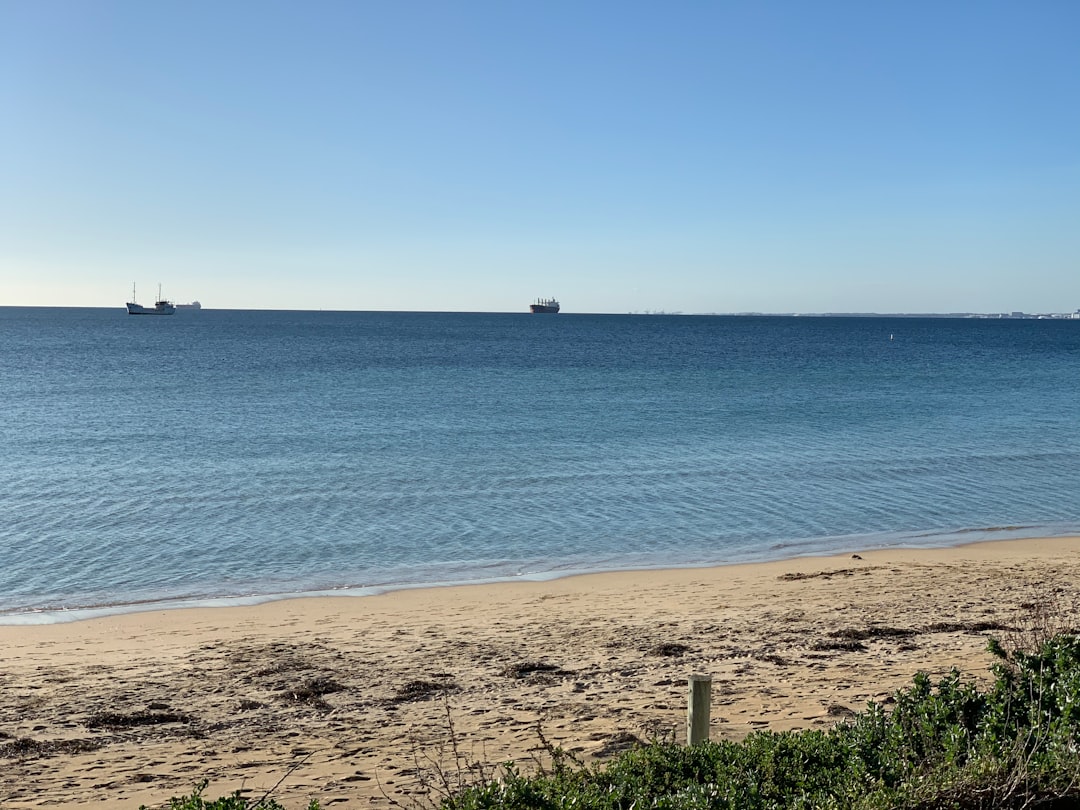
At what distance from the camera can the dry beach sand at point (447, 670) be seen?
25.0ft

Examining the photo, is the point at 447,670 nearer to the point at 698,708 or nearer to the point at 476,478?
the point at 698,708

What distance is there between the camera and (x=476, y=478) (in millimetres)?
23734

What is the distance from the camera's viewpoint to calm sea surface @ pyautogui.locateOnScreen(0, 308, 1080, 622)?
54.2 ft

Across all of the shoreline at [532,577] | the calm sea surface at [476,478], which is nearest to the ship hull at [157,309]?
the calm sea surface at [476,478]

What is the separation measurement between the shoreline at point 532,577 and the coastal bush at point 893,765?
887 centimetres

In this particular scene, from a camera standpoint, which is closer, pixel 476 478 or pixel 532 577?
pixel 532 577

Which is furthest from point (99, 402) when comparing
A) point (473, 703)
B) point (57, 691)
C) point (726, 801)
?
point (726, 801)

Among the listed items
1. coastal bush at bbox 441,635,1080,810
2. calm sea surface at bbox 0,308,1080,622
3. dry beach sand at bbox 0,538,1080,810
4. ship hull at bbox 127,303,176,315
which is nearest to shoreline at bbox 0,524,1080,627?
calm sea surface at bbox 0,308,1080,622

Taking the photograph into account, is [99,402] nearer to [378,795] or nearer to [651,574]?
[651,574]

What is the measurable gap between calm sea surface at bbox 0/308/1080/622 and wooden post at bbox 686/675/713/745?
9.30m

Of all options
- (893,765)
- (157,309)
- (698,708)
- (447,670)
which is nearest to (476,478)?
(447,670)

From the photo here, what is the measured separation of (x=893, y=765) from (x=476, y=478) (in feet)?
61.8

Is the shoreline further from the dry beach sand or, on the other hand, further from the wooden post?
the wooden post

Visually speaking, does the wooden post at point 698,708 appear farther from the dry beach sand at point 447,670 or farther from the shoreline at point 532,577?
the shoreline at point 532,577
